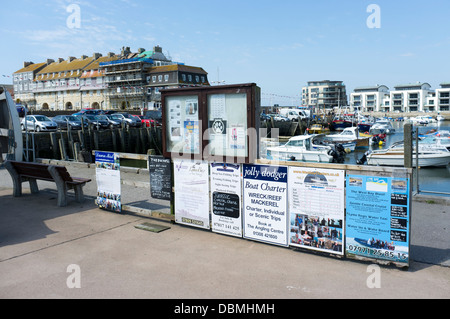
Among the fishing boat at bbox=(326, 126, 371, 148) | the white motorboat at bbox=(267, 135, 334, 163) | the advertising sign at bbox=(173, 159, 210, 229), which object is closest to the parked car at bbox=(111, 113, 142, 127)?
the white motorboat at bbox=(267, 135, 334, 163)

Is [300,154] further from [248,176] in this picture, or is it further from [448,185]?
[248,176]

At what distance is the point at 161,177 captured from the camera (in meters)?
7.53

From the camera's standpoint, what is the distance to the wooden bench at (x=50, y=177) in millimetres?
8789

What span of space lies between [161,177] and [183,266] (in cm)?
257

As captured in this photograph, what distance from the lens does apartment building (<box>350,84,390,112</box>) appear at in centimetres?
15288

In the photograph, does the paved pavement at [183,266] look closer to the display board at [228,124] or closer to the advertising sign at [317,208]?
the advertising sign at [317,208]

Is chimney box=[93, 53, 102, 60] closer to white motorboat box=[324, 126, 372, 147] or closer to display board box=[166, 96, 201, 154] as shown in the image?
white motorboat box=[324, 126, 372, 147]

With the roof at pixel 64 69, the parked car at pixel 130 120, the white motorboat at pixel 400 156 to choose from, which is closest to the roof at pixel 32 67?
the roof at pixel 64 69

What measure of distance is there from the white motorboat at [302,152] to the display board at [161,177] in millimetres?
19086

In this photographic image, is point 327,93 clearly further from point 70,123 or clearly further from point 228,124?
point 228,124

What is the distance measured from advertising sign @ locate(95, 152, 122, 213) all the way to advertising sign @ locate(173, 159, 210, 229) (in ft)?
5.36

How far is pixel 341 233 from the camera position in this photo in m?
5.51

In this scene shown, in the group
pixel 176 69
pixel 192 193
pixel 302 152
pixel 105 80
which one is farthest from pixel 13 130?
pixel 105 80
